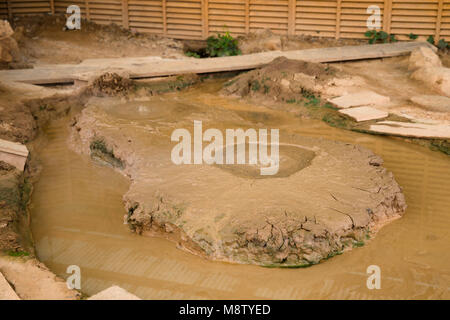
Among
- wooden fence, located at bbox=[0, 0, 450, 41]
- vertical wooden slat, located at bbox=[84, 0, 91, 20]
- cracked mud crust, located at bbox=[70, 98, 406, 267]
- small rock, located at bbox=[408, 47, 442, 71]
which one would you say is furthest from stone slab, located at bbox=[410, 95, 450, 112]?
vertical wooden slat, located at bbox=[84, 0, 91, 20]

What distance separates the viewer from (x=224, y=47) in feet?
39.5

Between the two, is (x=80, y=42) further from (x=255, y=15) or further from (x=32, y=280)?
(x=32, y=280)

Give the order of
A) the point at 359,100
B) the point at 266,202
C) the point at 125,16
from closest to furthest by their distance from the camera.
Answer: the point at 266,202 → the point at 359,100 → the point at 125,16

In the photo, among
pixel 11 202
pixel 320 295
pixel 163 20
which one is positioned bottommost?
pixel 320 295

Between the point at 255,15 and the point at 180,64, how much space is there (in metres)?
3.14

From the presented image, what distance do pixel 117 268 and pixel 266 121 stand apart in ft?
13.3

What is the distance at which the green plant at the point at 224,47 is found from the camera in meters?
11.9

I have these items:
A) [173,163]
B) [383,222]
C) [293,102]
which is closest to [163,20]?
[293,102]

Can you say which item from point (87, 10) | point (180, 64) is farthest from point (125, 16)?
point (180, 64)

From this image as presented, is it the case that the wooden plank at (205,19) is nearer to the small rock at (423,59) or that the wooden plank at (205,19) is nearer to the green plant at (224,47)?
the green plant at (224,47)

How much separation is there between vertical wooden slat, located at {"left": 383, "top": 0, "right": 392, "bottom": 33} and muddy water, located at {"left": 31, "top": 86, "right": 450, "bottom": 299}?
5.99 m

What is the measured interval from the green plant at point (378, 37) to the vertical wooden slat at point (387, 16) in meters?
0.13

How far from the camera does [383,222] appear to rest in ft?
16.9

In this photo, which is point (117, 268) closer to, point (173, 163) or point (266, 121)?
point (173, 163)
